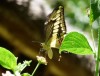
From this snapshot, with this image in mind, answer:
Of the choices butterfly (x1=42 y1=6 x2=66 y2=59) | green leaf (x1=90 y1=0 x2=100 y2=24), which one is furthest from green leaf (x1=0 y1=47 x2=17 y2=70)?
green leaf (x1=90 y1=0 x2=100 y2=24)

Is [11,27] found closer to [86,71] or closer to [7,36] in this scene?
[7,36]

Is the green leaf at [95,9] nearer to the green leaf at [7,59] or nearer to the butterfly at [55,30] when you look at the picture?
the butterfly at [55,30]

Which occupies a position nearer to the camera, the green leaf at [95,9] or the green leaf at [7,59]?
the green leaf at [95,9]

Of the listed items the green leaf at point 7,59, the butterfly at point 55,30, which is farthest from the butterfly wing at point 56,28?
the green leaf at point 7,59

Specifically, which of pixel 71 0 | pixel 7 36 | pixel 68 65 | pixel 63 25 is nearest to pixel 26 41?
pixel 7 36

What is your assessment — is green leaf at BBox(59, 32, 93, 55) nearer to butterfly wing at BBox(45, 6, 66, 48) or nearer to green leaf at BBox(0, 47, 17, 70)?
butterfly wing at BBox(45, 6, 66, 48)

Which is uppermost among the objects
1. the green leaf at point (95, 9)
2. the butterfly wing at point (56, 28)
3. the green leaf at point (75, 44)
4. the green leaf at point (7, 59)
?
the green leaf at point (95, 9)

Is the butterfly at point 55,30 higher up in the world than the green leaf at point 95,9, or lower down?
lower down
